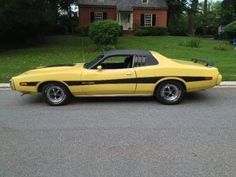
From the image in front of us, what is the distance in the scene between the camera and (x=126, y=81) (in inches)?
320

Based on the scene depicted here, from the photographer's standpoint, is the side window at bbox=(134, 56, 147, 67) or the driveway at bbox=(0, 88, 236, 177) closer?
the driveway at bbox=(0, 88, 236, 177)

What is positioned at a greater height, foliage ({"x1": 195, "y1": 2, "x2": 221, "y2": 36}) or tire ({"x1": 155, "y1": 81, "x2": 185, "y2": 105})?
foliage ({"x1": 195, "y1": 2, "x2": 221, "y2": 36})

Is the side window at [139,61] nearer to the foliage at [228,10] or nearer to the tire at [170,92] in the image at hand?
the tire at [170,92]

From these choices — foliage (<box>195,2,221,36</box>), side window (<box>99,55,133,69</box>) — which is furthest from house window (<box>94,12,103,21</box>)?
side window (<box>99,55,133,69</box>)

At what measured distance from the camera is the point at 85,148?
207 inches

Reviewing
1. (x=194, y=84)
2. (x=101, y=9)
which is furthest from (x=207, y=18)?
(x=194, y=84)

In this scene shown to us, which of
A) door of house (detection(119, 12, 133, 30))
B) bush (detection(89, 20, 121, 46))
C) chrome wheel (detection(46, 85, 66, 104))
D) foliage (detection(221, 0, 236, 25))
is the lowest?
chrome wheel (detection(46, 85, 66, 104))

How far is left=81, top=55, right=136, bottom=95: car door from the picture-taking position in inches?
320

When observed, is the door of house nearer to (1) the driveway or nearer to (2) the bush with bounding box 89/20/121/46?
(2) the bush with bounding box 89/20/121/46

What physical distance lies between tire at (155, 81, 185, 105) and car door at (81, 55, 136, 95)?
60cm

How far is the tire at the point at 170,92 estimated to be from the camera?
26.8ft

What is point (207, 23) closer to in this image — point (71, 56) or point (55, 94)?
point (71, 56)

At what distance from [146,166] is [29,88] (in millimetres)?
4496

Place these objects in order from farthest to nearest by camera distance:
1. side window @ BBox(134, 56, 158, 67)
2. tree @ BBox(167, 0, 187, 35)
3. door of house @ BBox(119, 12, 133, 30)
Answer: tree @ BBox(167, 0, 187, 35) < door of house @ BBox(119, 12, 133, 30) < side window @ BBox(134, 56, 158, 67)
